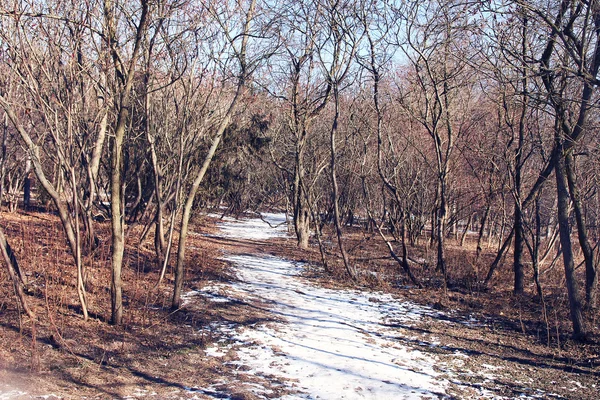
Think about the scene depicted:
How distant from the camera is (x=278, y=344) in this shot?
6.07 m

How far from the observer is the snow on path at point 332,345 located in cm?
498

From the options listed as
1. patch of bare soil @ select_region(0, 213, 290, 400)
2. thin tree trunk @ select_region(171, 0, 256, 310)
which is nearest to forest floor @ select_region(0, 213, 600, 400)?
patch of bare soil @ select_region(0, 213, 290, 400)

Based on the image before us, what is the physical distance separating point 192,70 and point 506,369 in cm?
588

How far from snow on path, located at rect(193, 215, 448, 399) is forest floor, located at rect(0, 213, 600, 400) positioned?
0.02 metres

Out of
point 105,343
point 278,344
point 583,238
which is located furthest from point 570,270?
point 105,343

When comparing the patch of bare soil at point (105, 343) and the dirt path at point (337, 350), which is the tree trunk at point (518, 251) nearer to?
the dirt path at point (337, 350)

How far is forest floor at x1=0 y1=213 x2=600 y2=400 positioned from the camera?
15.2 ft

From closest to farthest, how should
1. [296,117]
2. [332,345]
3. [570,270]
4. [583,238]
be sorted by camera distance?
[332,345], [570,270], [583,238], [296,117]

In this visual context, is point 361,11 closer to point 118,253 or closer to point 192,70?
point 192,70

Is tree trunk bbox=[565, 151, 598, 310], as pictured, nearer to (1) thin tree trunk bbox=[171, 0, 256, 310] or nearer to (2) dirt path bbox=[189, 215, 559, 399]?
(2) dirt path bbox=[189, 215, 559, 399]

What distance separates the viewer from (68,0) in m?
6.10

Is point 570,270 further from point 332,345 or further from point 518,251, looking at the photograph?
point 332,345

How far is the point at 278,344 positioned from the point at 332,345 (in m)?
0.67

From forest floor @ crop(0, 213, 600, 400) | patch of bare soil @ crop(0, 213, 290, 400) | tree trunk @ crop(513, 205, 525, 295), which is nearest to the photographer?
patch of bare soil @ crop(0, 213, 290, 400)
